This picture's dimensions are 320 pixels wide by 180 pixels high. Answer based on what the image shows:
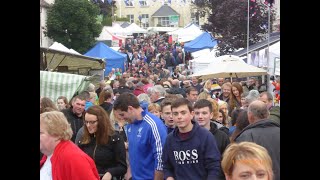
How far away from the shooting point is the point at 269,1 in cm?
2042

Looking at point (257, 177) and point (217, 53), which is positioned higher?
point (217, 53)

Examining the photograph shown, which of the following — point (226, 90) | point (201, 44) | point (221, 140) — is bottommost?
point (221, 140)

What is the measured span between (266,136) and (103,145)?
196 cm

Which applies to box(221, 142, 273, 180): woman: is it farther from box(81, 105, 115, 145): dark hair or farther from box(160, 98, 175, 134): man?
box(160, 98, 175, 134): man

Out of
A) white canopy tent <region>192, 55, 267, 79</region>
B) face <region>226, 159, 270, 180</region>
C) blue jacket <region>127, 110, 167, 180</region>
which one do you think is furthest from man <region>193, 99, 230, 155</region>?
white canopy tent <region>192, 55, 267, 79</region>

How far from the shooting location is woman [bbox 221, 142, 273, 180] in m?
4.30

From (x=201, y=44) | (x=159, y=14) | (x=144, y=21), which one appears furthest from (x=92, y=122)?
(x=159, y=14)

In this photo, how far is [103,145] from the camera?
25.4ft

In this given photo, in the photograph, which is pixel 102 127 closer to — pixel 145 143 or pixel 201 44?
pixel 145 143

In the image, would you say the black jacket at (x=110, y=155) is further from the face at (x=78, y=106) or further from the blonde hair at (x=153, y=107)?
the blonde hair at (x=153, y=107)
